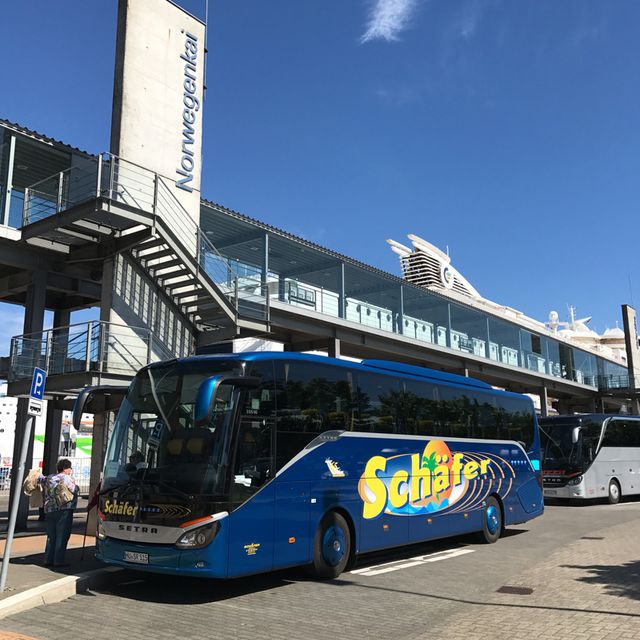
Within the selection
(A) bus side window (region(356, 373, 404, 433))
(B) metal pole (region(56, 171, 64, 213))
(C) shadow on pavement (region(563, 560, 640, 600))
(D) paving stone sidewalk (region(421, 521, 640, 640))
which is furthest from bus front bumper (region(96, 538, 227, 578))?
(B) metal pole (region(56, 171, 64, 213))

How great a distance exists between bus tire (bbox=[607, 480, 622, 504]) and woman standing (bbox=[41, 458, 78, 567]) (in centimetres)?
2015

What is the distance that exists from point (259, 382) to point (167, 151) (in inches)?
421

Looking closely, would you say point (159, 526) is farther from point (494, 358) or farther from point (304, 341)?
point (494, 358)

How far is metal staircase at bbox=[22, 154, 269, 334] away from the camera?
14.8m

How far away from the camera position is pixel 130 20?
1717 cm

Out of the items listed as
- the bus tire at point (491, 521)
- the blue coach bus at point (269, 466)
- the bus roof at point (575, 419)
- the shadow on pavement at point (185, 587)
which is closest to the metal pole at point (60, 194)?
the blue coach bus at point (269, 466)

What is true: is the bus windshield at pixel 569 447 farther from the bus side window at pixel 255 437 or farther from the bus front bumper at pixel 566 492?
the bus side window at pixel 255 437

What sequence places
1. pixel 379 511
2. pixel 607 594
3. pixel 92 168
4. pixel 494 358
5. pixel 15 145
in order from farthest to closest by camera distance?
pixel 494 358 → pixel 92 168 → pixel 15 145 → pixel 379 511 → pixel 607 594

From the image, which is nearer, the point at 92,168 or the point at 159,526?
the point at 159,526

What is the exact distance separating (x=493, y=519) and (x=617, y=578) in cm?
503

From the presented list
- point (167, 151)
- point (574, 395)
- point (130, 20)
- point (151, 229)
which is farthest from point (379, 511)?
point (574, 395)

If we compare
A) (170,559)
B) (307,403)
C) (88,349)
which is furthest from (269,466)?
(88,349)

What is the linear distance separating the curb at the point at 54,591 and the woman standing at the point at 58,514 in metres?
1.05

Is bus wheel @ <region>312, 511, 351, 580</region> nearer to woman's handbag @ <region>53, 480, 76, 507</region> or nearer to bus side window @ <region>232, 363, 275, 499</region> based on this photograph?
bus side window @ <region>232, 363, 275, 499</region>
